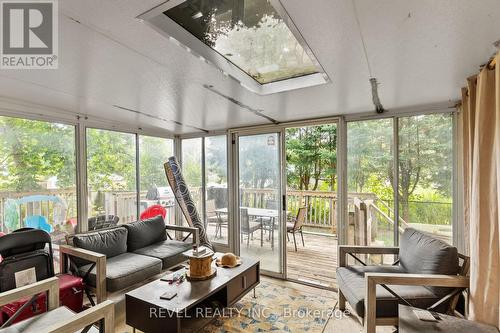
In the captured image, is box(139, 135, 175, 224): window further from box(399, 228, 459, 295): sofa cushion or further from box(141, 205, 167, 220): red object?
box(399, 228, 459, 295): sofa cushion

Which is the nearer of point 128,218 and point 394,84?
point 394,84

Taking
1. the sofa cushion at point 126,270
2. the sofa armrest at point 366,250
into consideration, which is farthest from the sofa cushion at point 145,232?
the sofa armrest at point 366,250

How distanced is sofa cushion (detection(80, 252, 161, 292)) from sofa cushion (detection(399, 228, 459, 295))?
104 inches

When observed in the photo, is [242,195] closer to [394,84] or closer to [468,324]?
[394,84]

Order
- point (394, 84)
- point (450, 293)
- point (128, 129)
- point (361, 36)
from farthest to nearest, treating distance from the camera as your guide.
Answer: point (128, 129) < point (394, 84) < point (450, 293) < point (361, 36)

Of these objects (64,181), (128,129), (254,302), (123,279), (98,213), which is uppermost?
(128,129)

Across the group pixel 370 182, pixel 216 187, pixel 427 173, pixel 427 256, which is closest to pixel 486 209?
pixel 427 256

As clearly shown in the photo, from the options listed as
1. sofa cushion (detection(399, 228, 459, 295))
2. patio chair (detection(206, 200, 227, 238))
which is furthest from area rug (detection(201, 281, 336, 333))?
patio chair (detection(206, 200, 227, 238))

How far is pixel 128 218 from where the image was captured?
371cm

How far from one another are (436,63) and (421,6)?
0.74 meters

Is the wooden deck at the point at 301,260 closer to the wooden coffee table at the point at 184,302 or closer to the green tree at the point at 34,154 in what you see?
the wooden coffee table at the point at 184,302

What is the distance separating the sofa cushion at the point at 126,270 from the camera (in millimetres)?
2382

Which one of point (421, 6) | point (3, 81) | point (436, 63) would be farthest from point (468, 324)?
point (3, 81)

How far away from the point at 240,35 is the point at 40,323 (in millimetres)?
2186
